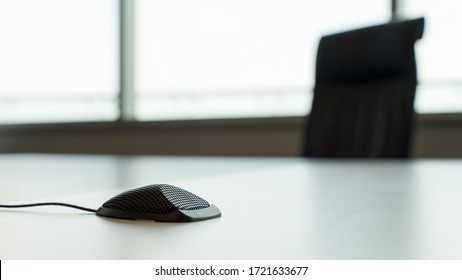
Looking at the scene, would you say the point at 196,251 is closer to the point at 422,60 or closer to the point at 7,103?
the point at 422,60

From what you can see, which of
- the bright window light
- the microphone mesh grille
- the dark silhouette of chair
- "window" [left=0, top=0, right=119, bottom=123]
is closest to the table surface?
the microphone mesh grille

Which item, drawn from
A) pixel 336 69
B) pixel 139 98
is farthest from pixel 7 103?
pixel 336 69

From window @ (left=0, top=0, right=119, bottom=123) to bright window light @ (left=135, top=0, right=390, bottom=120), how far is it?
25 cm

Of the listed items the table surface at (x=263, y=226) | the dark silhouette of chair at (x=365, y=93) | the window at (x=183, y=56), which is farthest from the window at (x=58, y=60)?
the table surface at (x=263, y=226)

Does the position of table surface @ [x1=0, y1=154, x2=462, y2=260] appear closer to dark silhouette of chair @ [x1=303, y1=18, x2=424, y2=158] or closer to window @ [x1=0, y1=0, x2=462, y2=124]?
dark silhouette of chair @ [x1=303, y1=18, x2=424, y2=158]

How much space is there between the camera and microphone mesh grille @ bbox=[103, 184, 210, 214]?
645 millimetres

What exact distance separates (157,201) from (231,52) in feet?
10.2

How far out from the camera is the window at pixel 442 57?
9.89 feet

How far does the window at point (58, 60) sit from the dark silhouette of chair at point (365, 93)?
6.63ft

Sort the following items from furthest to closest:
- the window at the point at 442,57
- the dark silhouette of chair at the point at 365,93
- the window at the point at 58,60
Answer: the window at the point at 58,60
the window at the point at 442,57
the dark silhouette of chair at the point at 365,93

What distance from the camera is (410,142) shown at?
2.16m

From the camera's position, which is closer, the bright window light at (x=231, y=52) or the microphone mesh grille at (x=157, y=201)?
the microphone mesh grille at (x=157, y=201)

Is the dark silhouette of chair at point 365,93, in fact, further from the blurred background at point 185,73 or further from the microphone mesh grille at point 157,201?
the microphone mesh grille at point 157,201

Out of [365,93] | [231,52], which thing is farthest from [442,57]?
[231,52]
